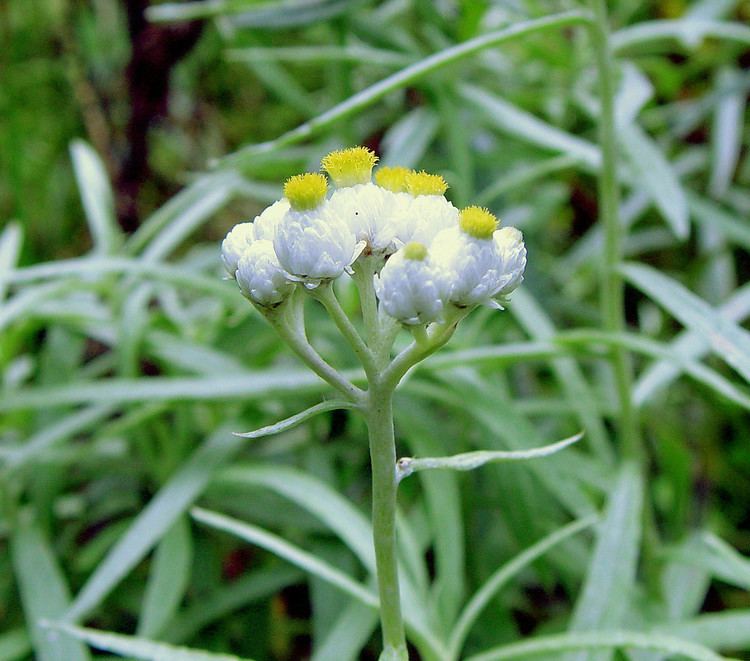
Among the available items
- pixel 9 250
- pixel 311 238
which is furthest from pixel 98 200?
pixel 311 238

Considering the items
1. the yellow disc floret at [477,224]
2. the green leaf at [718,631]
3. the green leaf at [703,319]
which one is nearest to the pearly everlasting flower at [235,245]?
the yellow disc floret at [477,224]

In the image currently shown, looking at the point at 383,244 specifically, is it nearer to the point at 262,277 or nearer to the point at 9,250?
the point at 262,277

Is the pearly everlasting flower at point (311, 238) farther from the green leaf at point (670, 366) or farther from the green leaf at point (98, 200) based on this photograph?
the green leaf at point (98, 200)

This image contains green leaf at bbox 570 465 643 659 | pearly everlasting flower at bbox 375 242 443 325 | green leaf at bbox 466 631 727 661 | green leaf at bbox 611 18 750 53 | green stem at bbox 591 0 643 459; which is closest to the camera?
pearly everlasting flower at bbox 375 242 443 325

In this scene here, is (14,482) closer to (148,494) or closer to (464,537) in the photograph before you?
(148,494)

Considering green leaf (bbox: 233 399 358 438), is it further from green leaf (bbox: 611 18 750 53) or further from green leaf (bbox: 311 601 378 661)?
green leaf (bbox: 611 18 750 53)

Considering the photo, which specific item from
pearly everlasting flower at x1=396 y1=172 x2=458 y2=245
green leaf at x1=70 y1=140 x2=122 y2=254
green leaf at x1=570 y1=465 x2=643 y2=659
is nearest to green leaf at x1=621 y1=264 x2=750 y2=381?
green leaf at x1=570 y1=465 x2=643 y2=659
